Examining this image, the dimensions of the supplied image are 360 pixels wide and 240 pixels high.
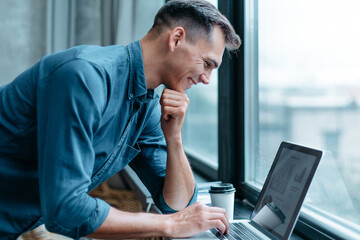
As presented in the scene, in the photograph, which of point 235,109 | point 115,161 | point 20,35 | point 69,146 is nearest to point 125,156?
point 115,161

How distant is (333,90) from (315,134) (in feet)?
0.45

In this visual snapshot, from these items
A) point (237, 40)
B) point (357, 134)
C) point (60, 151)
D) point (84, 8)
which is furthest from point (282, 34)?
point (84, 8)

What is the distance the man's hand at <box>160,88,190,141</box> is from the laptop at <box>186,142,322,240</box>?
0.99 ft

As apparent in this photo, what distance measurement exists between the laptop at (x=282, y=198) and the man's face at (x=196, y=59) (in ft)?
0.95

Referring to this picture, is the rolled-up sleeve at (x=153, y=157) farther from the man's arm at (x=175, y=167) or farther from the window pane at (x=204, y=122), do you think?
the window pane at (x=204, y=122)

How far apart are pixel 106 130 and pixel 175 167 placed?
28cm

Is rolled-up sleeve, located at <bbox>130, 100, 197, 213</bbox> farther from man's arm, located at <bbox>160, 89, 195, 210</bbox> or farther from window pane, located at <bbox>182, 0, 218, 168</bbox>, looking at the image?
window pane, located at <bbox>182, 0, 218, 168</bbox>

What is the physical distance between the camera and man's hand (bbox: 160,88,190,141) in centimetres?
109

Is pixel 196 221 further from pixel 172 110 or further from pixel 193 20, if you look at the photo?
pixel 193 20

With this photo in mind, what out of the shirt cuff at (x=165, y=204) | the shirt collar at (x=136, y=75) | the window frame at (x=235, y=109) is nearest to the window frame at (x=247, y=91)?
the window frame at (x=235, y=109)

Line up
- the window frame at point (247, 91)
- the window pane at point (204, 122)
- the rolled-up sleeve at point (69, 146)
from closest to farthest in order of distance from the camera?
the rolled-up sleeve at point (69, 146) < the window frame at point (247, 91) < the window pane at point (204, 122)

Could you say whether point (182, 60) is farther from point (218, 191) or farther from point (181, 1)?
point (218, 191)

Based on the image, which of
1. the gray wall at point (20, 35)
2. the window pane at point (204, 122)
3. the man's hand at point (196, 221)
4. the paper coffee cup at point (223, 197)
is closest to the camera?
the man's hand at point (196, 221)

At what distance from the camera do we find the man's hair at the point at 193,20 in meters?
1.00
